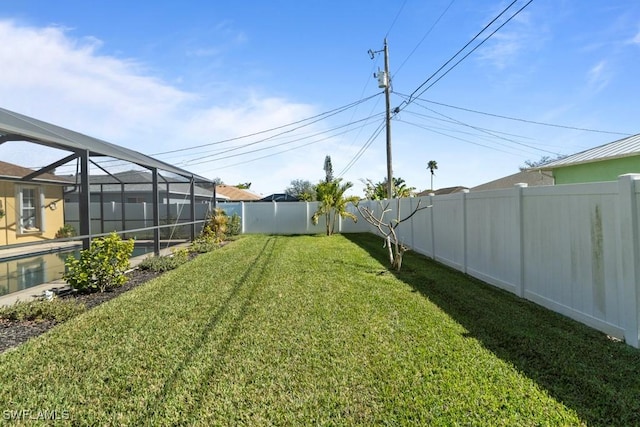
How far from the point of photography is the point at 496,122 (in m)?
17.5

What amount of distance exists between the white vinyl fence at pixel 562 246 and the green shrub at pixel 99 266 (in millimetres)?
6469

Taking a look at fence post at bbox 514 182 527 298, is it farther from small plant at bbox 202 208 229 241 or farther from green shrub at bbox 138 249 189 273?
small plant at bbox 202 208 229 241

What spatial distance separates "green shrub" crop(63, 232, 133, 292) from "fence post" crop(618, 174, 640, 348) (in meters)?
7.00

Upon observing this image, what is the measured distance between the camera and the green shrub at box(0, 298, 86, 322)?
14.4 feet

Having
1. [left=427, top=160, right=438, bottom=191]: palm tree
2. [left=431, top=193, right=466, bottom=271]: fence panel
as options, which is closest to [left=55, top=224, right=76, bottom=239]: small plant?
[left=431, top=193, right=466, bottom=271]: fence panel

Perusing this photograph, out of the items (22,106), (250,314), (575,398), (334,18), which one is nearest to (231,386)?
(250,314)

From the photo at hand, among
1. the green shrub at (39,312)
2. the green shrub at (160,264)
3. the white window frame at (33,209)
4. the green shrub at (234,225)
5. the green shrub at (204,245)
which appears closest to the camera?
the green shrub at (39,312)

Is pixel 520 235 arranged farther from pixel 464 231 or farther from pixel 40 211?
pixel 40 211

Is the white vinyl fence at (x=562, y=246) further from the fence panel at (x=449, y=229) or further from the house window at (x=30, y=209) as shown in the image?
the house window at (x=30, y=209)

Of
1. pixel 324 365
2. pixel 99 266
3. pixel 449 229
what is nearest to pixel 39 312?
pixel 99 266

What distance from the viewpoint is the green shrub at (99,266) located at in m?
5.73

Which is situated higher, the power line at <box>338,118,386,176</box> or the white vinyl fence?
the power line at <box>338,118,386,176</box>

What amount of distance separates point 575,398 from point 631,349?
4.11 feet

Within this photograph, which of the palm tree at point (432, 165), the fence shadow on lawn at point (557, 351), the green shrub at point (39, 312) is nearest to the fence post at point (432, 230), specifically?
the fence shadow on lawn at point (557, 351)
